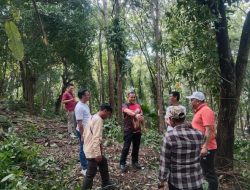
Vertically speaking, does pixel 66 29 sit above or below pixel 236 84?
above

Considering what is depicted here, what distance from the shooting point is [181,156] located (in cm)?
395

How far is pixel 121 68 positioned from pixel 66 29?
3895mm

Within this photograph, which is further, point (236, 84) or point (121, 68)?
point (121, 68)

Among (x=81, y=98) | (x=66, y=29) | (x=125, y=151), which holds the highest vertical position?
(x=66, y=29)

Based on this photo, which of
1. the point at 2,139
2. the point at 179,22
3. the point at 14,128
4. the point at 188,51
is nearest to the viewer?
the point at 179,22

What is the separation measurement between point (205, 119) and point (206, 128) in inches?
5.3

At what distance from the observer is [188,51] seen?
723cm

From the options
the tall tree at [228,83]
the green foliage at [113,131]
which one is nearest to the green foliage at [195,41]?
the tall tree at [228,83]

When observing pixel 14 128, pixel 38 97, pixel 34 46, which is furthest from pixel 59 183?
pixel 38 97

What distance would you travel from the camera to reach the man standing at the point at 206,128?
5.25 meters

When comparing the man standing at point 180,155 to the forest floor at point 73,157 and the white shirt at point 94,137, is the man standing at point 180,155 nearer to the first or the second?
the white shirt at point 94,137

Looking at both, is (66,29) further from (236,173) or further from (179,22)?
(236,173)

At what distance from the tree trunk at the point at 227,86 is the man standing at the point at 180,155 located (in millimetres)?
3154

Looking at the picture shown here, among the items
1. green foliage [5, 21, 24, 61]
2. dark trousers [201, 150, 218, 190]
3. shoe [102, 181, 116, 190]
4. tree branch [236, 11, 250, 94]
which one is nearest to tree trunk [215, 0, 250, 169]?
tree branch [236, 11, 250, 94]
